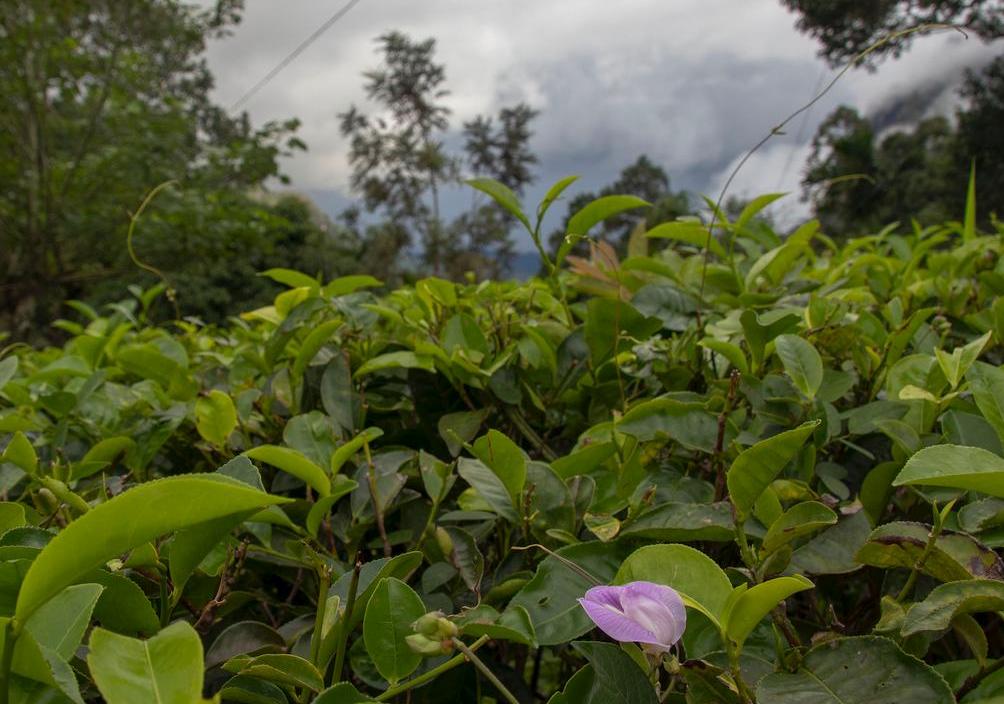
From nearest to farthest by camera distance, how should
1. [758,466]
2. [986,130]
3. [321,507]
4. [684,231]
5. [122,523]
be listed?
1. [122,523]
2. [758,466]
3. [321,507]
4. [684,231]
5. [986,130]

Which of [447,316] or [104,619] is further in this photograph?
[447,316]

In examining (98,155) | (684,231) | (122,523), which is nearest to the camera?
(122,523)

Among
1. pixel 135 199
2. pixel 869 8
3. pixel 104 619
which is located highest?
pixel 869 8

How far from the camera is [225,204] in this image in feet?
18.3

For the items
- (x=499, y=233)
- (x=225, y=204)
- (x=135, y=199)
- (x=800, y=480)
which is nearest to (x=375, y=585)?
(x=800, y=480)

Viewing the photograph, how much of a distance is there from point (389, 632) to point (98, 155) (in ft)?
21.7

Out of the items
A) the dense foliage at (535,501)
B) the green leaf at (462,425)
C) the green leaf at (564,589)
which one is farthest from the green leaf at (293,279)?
the green leaf at (564,589)

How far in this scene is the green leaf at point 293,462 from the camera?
1.36 ft

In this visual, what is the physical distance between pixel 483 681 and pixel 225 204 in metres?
5.73

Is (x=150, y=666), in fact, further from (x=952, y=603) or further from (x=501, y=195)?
(x=501, y=195)

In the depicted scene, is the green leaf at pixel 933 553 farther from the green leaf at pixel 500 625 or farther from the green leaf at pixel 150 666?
the green leaf at pixel 150 666

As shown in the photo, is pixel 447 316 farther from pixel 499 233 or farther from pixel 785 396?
pixel 499 233

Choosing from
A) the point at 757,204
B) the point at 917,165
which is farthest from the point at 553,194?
the point at 917,165

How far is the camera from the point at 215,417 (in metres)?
0.58
